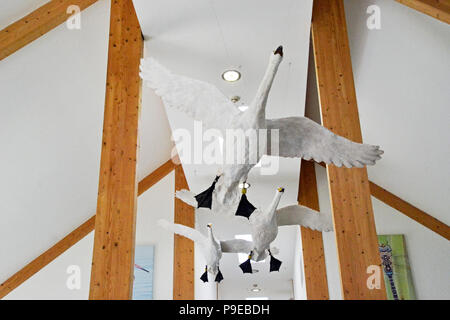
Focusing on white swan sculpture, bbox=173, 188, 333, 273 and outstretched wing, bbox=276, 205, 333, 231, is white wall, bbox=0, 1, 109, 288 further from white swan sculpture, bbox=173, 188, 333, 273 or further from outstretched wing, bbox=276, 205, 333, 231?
outstretched wing, bbox=276, 205, 333, 231

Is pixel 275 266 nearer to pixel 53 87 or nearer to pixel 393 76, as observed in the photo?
pixel 393 76

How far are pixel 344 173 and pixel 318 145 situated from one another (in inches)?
20.9

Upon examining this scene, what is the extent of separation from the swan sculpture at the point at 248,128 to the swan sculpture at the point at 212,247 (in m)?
1.22

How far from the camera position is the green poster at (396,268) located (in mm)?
6055

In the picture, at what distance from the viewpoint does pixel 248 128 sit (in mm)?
2301

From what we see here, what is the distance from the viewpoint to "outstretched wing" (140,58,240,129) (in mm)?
2416

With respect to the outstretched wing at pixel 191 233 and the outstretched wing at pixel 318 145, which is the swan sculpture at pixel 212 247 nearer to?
the outstretched wing at pixel 191 233

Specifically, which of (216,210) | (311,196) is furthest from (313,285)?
(216,210)

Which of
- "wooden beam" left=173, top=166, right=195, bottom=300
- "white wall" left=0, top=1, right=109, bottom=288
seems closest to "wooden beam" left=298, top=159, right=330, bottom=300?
"wooden beam" left=173, top=166, right=195, bottom=300

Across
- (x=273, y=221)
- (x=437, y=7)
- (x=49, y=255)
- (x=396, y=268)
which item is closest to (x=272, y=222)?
(x=273, y=221)

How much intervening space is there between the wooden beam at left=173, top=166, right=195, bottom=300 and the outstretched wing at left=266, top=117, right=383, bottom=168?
3.83m

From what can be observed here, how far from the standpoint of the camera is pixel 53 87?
446 cm
